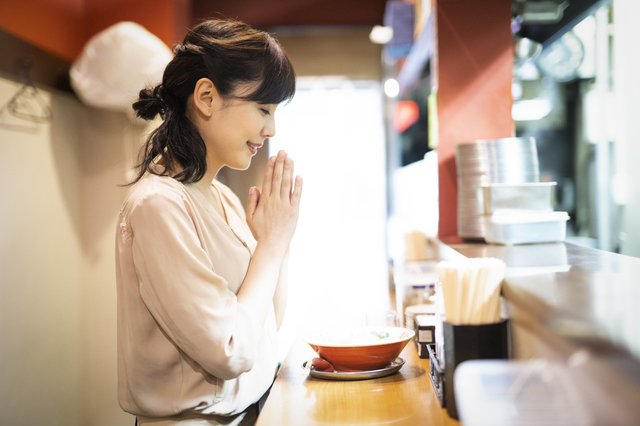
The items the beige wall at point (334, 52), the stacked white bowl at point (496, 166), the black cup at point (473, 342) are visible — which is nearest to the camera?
the black cup at point (473, 342)

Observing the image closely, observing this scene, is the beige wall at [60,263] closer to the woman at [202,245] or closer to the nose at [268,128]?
the woman at [202,245]

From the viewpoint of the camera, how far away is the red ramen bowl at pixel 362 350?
1.23 metres

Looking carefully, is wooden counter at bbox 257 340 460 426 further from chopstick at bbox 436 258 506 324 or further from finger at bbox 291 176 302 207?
finger at bbox 291 176 302 207

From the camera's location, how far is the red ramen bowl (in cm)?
123

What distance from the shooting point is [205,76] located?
3.99ft

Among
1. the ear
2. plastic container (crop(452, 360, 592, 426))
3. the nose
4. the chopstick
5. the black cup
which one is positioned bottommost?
the black cup

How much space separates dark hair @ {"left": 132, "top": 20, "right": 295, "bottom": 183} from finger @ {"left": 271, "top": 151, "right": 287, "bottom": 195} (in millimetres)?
141

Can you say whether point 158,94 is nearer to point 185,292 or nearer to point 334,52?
point 185,292

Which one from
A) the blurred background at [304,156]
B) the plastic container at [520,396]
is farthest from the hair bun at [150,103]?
the plastic container at [520,396]

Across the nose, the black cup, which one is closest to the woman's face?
the nose

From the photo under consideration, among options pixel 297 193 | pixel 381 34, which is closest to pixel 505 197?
pixel 297 193

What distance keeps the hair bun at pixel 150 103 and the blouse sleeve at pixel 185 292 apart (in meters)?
0.36

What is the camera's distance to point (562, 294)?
2.70 ft

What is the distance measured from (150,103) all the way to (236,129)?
0.27 metres
